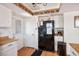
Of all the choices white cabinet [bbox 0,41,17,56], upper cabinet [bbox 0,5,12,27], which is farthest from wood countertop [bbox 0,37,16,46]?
upper cabinet [bbox 0,5,12,27]

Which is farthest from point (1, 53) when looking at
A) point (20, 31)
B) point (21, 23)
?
point (21, 23)

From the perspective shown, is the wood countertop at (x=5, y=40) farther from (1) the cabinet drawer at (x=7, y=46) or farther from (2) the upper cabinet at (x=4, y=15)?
(2) the upper cabinet at (x=4, y=15)

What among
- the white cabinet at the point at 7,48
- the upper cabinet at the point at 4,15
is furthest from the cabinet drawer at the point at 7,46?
the upper cabinet at the point at 4,15

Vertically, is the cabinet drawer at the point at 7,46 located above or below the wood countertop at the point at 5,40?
below

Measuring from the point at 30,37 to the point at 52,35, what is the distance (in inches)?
67.1

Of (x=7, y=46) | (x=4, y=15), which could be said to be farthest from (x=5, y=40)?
(x=4, y=15)

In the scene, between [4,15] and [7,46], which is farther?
[4,15]

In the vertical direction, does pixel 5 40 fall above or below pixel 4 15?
below

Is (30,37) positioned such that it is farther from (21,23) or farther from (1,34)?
(1,34)

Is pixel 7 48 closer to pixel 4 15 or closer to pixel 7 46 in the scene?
pixel 7 46

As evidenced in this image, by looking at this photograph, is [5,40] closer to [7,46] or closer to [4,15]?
[7,46]

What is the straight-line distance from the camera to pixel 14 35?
158 centimetres

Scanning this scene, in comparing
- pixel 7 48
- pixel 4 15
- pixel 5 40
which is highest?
pixel 4 15

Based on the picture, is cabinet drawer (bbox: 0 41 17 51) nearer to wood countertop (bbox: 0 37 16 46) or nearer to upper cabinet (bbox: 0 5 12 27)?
wood countertop (bbox: 0 37 16 46)
